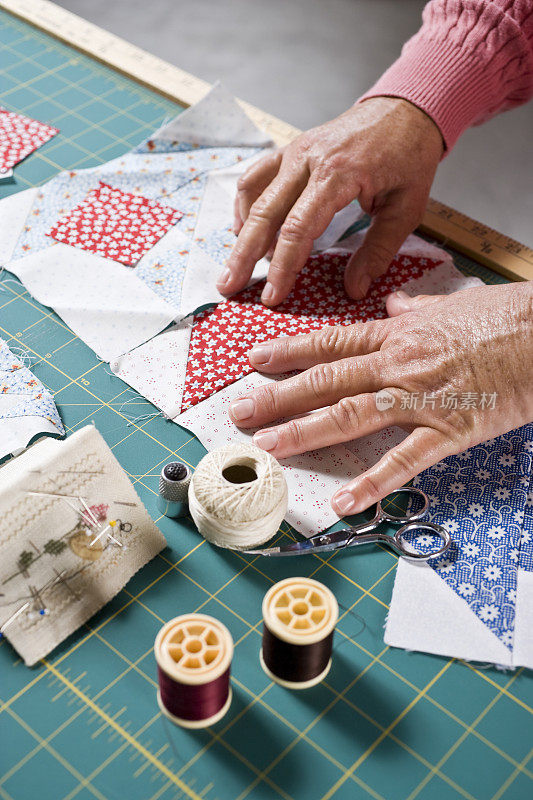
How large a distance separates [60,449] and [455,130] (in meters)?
1.63

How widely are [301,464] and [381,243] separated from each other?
0.78 meters

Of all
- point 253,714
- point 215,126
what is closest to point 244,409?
point 253,714

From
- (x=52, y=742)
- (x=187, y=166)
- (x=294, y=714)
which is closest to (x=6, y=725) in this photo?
(x=52, y=742)

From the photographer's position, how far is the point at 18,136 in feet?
8.36

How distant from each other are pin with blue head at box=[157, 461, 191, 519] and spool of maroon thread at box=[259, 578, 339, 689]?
323mm

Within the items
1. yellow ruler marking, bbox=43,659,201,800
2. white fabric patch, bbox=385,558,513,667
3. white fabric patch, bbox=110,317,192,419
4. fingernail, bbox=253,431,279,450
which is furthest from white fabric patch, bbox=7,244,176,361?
white fabric patch, bbox=385,558,513,667

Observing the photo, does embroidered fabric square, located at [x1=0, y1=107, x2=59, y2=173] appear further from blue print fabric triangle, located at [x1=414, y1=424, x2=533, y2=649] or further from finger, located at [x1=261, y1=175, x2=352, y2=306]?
blue print fabric triangle, located at [x1=414, y1=424, x2=533, y2=649]

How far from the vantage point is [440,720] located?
1307 millimetres

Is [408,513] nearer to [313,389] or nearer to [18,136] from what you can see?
[313,389]

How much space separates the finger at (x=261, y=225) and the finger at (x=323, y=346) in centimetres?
30


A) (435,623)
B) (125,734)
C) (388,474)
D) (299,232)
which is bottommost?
(125,734)

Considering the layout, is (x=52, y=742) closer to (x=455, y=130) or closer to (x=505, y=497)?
(x=505, y=497)

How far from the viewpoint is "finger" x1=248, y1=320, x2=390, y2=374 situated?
183 centimetres

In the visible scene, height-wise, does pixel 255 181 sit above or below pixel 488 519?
above
